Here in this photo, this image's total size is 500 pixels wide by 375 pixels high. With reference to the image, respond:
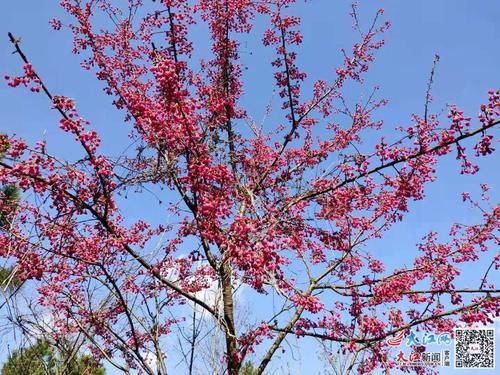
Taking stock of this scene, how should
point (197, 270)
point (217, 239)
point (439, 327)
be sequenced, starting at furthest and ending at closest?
point (197, 270)
point (439, 327)
point (217, 239)

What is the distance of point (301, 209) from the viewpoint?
22.4 ft

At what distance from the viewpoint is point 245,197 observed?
5.96m

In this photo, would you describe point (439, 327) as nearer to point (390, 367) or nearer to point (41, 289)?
point (390, 367)

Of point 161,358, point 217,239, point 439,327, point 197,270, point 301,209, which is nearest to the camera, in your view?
point 217,239

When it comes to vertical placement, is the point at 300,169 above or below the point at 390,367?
above

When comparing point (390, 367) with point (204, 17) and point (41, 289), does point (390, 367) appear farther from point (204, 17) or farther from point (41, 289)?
point (204, 17)

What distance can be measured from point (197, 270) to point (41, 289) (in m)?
2.14

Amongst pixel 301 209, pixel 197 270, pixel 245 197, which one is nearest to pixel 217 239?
pixel 245 197

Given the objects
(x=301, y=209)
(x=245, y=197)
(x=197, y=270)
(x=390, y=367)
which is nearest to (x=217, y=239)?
(x=245, y=197)

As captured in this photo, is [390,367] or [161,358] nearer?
[161,358]

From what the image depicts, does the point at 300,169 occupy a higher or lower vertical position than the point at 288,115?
lower

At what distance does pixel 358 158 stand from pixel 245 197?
1.27m

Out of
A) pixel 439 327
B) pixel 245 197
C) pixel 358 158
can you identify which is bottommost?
pixel 439 327

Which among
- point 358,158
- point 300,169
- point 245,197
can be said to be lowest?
point 245,197
